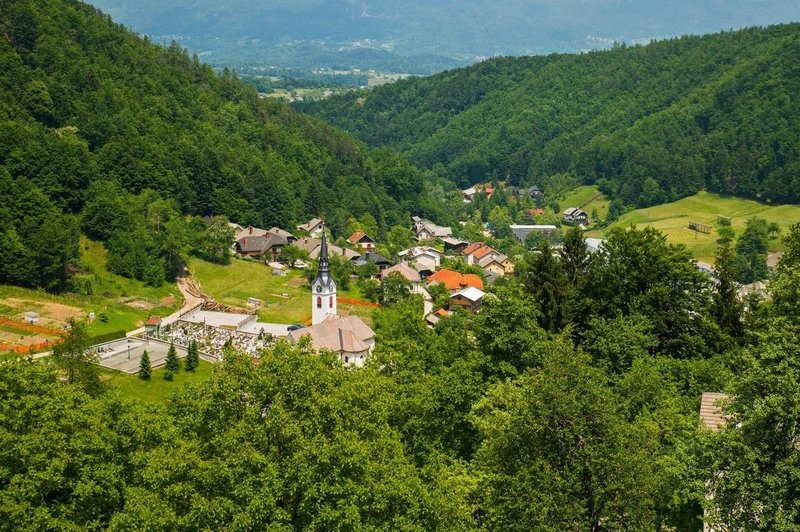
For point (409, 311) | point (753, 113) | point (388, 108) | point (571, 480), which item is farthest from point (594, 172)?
point (571, 480)

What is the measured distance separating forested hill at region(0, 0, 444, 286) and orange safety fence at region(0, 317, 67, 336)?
20.1ft

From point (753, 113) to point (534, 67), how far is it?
253ft

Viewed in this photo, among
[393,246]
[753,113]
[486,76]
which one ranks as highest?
[486,76]

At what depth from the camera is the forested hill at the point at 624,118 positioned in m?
110

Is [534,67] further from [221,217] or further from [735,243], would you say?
[221,217]

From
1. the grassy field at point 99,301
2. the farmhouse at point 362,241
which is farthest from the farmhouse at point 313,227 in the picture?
the grassy field at point 99,301

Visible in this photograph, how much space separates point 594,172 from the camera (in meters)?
130

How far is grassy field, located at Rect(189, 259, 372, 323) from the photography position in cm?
5531

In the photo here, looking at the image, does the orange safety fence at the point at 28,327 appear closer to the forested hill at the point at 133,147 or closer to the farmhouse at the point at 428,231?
the forested hill at the point at 133,147

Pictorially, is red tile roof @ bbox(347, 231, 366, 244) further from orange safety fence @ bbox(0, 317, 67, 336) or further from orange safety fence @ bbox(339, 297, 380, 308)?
orange safety fence @ bbox(0, 317, 67, 336)

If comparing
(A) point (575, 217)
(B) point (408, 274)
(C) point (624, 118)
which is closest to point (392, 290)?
(B) point (408, 274)

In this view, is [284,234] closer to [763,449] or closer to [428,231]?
[428,231]

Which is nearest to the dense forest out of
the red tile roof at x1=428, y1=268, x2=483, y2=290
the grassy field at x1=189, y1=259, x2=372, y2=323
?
the grassy field at x1=189, y1=259, x2=372, y2=323

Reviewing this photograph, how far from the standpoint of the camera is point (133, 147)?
69500 mm
